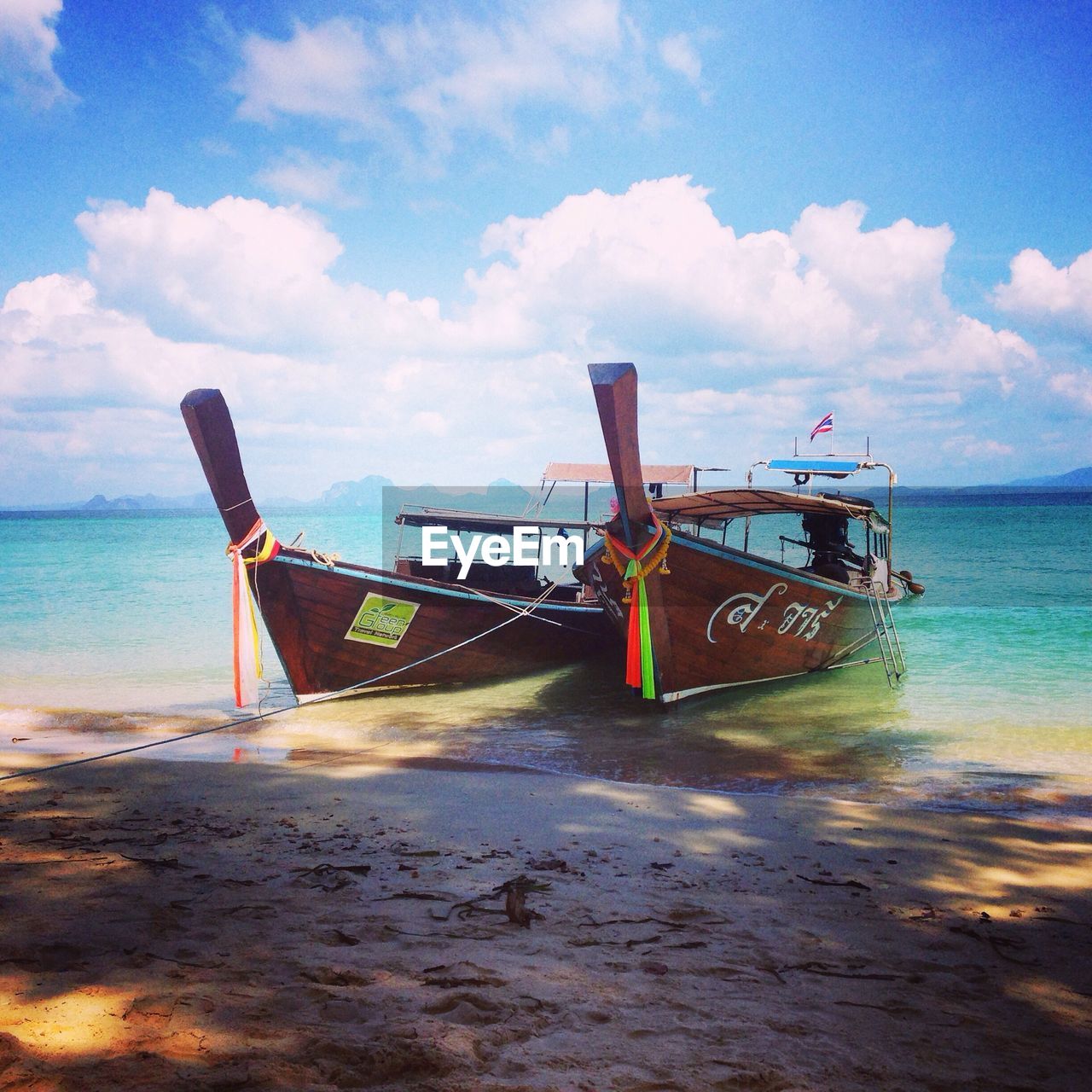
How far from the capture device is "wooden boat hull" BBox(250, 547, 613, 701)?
9.61 m

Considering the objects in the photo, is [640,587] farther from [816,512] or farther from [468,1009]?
[468,1009]

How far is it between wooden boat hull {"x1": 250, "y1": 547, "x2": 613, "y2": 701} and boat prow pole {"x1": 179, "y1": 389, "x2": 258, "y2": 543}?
2.37 ft

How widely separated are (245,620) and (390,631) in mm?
2101

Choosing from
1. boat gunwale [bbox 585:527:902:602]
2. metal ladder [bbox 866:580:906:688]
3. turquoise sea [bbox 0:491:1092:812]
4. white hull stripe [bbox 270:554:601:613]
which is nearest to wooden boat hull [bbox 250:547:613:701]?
white hull stripe [bbox 270:554:601:613]

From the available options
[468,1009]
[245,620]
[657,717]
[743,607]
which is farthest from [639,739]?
[468,1009]

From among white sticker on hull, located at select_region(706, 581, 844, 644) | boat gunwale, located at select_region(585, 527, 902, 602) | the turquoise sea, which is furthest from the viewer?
white sticker on hull, located at select_region(706, 581, 844, 644)

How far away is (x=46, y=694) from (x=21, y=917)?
9.61 meters

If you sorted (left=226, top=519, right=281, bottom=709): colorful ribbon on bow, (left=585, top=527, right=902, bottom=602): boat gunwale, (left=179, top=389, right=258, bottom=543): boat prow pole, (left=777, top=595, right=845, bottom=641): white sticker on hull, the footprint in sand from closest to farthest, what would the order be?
the footprint in sand < (left=179, top=389, right=258, bottom=543): boat prow pole < (left=226, top=519, right=281, bottom=709): colorful ribbon on bow < (left=585, top=527, right=902, bottom=602): boat gunwale < (left=777, top=595, right=845, bottom=641): white sticker on hull

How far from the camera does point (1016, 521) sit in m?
65.4

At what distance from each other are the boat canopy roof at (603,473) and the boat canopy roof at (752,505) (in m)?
1.09

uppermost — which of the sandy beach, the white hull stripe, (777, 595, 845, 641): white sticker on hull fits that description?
the white hull stripe

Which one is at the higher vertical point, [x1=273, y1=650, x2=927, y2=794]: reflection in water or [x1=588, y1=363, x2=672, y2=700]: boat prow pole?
[x1=588, y1=363, x2=672, y2=700]: boat prow pole

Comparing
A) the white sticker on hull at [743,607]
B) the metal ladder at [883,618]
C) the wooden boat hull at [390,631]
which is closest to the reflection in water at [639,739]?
the wooden boat hull at [390,631]

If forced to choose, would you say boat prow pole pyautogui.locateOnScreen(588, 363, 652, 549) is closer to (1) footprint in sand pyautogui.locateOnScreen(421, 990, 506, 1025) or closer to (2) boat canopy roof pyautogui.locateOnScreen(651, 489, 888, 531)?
(2) boat canopy roof pyautogui.locateOnScreen(651, 489, 888, 531)
